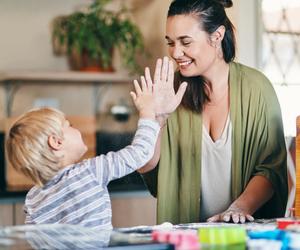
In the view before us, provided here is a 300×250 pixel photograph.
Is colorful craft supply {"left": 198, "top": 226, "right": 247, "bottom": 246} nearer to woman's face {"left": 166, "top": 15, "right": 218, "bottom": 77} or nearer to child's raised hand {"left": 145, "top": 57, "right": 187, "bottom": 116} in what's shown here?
child's raised hand {"left": 145, "top": 57, "right": 187, "bottom": 116}

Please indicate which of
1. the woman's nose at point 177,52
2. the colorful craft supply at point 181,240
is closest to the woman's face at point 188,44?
the woman's nose at point 177,52

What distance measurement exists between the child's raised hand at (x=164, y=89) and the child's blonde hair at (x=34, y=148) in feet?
0.93

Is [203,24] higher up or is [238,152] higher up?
[203,24]

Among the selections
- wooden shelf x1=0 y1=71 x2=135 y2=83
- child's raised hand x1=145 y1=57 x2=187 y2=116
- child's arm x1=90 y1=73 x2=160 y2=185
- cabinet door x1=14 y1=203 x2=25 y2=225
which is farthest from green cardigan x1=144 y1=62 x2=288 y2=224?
wooden shelf x1=0 y1=71 x2=135 y2=83

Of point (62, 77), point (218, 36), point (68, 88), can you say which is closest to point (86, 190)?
point (218, 36)

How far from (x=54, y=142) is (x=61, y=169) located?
6cm

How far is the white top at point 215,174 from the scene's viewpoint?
2.03 m

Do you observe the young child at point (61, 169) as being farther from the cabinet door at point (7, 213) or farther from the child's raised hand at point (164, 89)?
the cabinet door at point (7, 213)

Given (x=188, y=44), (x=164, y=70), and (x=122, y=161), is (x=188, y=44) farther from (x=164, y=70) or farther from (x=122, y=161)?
(x=122, y=161)

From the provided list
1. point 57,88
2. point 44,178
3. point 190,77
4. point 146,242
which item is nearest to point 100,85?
point 57,88

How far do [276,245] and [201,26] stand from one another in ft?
2.84

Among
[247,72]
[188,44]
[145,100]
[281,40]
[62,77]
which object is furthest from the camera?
[62,77]

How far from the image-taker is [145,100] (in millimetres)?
1764

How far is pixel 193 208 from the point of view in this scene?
6.74ft
